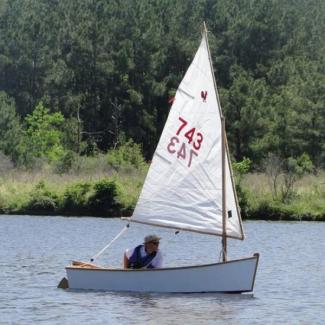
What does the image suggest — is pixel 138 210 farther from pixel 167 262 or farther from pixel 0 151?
pixel 0 151

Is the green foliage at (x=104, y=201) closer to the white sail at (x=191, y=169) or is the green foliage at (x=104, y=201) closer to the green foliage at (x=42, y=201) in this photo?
the green foliage at (x=42, y=201)

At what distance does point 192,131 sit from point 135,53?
2758 inches

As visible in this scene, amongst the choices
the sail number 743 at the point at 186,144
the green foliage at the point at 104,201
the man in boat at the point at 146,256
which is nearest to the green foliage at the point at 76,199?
the green foliage at the point at 104,201

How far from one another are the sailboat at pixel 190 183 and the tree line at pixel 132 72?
53.5 meters

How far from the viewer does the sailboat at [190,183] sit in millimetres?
28859

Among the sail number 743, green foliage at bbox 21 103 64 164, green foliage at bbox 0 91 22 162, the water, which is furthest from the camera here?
green foliage at bbox 21 103 64 164

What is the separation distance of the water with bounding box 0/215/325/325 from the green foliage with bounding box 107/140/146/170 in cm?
1932

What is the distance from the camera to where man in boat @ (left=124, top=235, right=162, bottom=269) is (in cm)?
2866

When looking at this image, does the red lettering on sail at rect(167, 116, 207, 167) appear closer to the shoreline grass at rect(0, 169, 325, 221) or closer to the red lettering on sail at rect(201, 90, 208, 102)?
the red lettering on sail at rect(201, 90, 208, 102)

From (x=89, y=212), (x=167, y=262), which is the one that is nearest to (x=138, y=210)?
(x=167, y=262)

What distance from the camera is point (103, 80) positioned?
98750 millimetres

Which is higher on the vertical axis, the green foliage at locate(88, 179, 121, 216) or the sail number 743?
the sail number 743

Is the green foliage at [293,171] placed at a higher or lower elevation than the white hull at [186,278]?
higher

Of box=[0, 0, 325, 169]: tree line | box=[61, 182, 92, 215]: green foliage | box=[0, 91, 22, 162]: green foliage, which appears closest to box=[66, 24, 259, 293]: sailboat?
box=[61, 182, 92, 215]: green foliage
